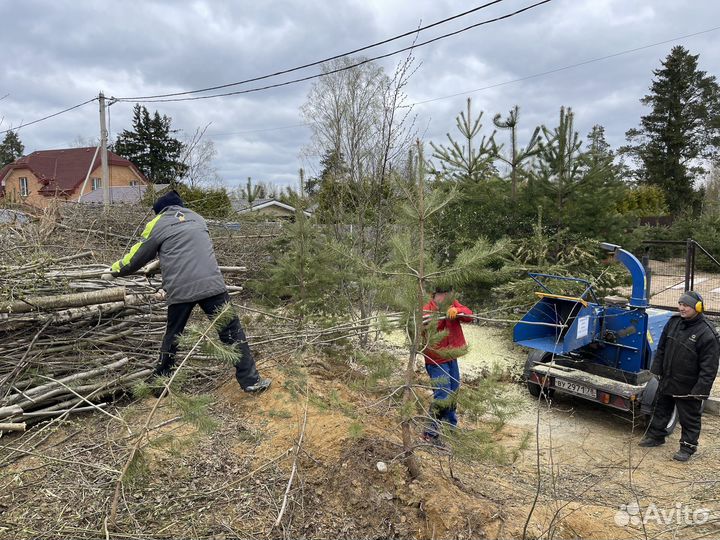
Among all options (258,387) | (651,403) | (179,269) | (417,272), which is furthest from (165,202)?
(651,403)

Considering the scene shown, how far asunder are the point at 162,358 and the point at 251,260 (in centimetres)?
673

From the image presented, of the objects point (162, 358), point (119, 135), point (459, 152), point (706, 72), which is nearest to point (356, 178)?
point (162, 358)

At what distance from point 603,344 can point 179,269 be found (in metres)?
4.76

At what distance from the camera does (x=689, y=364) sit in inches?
177

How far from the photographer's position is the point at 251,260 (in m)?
10.7

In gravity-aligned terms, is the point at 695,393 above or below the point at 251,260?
below

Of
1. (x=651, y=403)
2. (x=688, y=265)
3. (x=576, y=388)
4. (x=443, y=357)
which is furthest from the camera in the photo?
(x=688, y=265)

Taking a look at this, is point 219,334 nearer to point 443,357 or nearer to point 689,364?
point 443,357

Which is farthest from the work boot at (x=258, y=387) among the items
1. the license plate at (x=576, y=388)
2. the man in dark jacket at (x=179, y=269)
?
the license plate at (x=576, y=388)

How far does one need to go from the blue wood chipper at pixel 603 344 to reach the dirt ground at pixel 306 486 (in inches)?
34.2

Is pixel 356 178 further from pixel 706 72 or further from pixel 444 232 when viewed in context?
pixel 706 72

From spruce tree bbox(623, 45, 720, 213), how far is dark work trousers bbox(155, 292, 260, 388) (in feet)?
104

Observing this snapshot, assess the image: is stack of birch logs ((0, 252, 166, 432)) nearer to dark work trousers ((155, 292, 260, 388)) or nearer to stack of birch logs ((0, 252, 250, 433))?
stack of birch logs ((0, 252, 250, 433))

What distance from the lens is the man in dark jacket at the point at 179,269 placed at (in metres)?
3.95
